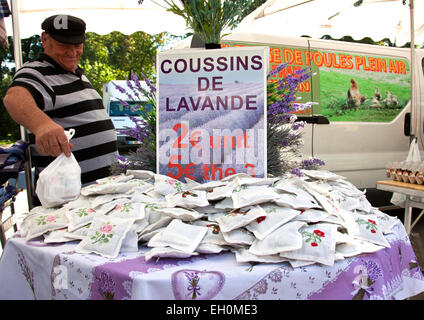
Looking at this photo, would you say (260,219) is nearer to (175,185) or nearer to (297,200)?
(297,200)

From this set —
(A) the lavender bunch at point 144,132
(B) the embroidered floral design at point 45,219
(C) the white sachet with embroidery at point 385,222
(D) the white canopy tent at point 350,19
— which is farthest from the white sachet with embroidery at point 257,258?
(D) the white canopy tent at point 350,19

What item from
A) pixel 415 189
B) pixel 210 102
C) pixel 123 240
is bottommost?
pixel 415 189

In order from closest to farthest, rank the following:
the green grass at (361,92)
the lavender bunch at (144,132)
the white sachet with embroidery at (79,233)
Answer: the white sachet with embroidery at (79,233) < the lavender bunch at (144,132) < the green grass at (361,92)

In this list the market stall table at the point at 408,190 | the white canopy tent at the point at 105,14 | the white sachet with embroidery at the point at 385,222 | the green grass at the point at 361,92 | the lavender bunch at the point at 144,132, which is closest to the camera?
the white sachet with embroidery at the point at 385,222

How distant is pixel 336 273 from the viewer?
38.3 inches

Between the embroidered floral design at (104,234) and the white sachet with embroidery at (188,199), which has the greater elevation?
the white sachet with embroidery at (188,199)

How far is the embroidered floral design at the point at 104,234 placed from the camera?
3.44 feet

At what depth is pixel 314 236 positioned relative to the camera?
988mm

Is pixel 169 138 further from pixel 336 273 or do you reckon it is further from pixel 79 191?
pixel 336 273

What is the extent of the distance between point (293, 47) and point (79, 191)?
386 cm

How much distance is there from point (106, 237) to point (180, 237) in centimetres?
20

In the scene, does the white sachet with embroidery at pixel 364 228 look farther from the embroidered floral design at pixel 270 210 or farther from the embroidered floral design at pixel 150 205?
the embroidered floral design at pixel 150 205

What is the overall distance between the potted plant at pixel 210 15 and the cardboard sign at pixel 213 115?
0.28 ft
